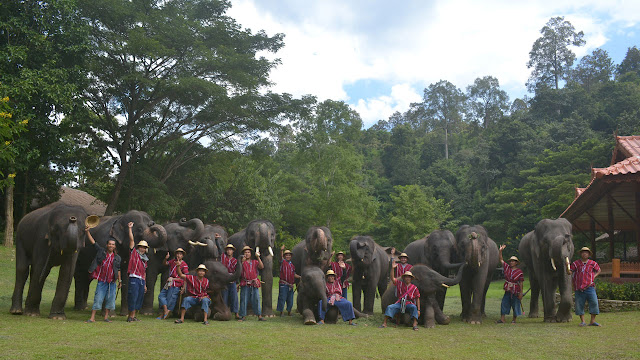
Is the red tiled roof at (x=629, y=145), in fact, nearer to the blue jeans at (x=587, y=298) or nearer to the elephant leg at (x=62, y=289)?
the blue jeans at (x=587, y=298)

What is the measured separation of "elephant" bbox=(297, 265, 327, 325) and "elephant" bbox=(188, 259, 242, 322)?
4.76ft

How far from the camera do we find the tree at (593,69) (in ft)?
250

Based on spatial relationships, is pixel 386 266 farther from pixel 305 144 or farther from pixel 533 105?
pixel 533 105

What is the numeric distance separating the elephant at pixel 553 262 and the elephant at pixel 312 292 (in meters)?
5.10

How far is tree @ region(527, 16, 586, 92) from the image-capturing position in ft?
255

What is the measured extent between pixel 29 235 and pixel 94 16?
60.3 feet

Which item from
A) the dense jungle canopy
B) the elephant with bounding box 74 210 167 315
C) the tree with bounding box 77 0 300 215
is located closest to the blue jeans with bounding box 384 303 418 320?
the elephant with bounding box 74 210 167 315

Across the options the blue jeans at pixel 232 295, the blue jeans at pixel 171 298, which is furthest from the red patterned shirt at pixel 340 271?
the blue jeans at pixel 171 298

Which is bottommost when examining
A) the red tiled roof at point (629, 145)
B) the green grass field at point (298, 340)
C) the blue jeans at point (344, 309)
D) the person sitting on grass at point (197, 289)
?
the green grass field at point (298, 340)

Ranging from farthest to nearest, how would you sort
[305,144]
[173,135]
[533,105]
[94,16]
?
[533,105], [305,144], [173,135], [94,16]

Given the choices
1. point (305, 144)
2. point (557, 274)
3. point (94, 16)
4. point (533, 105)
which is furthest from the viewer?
point (533, 105)

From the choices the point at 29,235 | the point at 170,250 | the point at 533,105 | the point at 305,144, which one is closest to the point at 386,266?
the point at 170,250

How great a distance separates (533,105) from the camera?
65312mm

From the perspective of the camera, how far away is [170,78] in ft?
88.3
